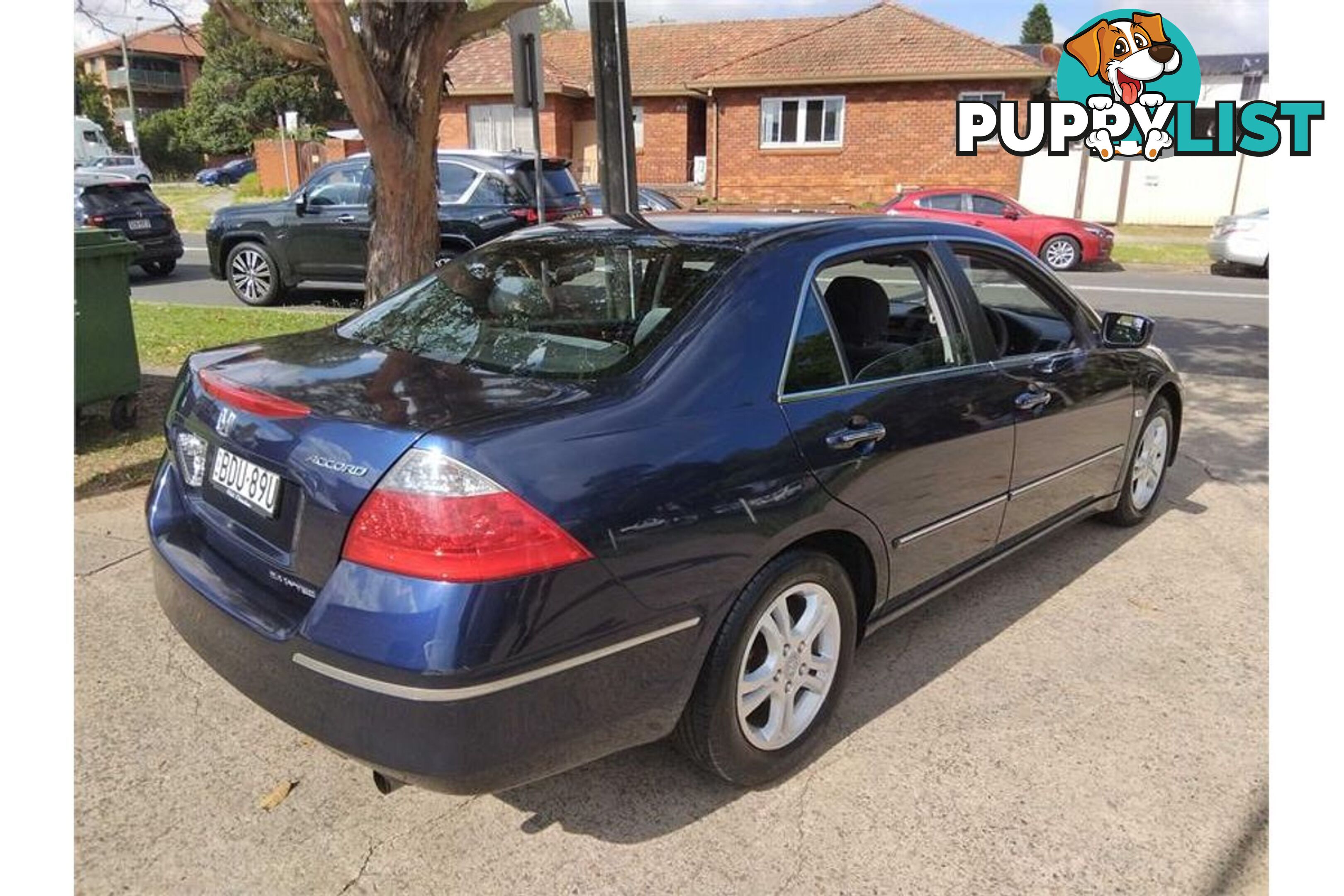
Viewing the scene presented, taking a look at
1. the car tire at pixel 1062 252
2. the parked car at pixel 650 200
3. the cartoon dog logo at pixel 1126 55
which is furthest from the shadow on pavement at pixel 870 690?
the cartoon dog logo at pixel 1126 55

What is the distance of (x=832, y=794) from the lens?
2736mm

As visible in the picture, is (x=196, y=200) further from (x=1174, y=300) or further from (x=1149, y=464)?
(x=1149, y=464)

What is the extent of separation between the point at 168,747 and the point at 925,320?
297 cm

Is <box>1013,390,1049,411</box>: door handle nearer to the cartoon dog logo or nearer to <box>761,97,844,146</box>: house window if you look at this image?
the cartoon dog logo

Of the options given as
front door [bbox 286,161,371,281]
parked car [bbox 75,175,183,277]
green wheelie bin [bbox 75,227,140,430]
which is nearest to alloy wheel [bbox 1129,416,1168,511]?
green wheelie bin [bbox 75,227,140,430]

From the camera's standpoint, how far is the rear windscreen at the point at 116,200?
45.3 feet

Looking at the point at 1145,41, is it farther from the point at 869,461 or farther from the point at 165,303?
the point at 869,461

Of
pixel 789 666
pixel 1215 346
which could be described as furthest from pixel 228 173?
pixel 789 666

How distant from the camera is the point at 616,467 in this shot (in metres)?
2.22

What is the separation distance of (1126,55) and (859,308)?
61.6 ft

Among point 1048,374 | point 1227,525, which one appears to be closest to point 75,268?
point 1048,374

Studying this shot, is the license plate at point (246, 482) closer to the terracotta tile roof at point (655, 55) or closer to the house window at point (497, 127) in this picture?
the terracotta tile roof at point (655, 55)

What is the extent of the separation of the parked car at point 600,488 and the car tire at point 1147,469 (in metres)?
1.17

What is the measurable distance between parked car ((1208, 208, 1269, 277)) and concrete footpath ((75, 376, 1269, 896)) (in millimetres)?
15398
